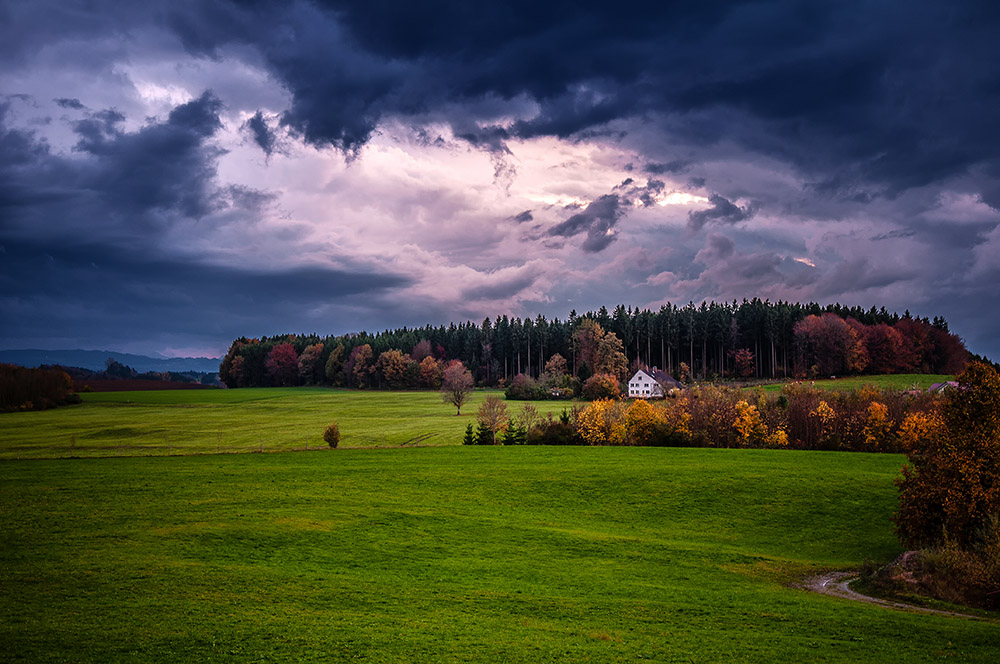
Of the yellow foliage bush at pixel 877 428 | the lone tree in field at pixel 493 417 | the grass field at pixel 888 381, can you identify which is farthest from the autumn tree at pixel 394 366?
the yellow foliage bush at pixel 877 428

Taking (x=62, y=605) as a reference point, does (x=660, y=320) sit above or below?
above

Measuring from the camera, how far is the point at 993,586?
80.9 ft

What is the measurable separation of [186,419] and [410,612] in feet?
314

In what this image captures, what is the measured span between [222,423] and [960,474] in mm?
96985

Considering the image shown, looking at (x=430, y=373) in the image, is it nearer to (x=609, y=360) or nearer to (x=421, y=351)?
(x=421, y=351)

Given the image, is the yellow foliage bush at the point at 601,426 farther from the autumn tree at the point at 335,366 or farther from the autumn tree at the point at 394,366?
the autumn tree at the point at 335,366

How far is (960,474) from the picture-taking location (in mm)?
30297

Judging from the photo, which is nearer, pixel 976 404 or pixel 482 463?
pixel 976 404

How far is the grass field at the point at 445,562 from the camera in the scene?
1677 cm

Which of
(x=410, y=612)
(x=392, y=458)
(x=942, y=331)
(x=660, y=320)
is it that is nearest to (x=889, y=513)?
(x=410, y=612)

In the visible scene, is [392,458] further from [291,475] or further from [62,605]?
[62,605]

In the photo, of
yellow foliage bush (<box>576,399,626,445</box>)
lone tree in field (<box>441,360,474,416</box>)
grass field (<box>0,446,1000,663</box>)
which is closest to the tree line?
lone tree in field (<box>441,360,474,416</box>)

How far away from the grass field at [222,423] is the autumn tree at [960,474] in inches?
2180

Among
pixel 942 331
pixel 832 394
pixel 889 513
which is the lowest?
pixel 889 513
